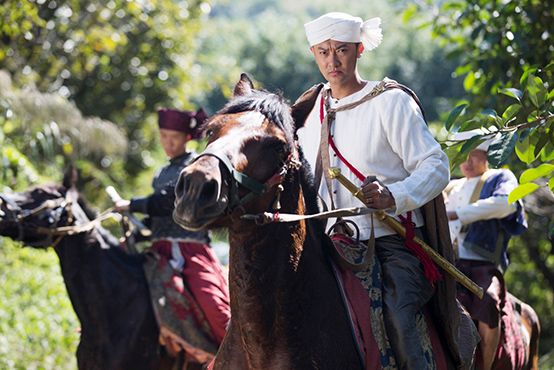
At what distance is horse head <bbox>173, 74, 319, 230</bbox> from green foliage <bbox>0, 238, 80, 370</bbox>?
660cm

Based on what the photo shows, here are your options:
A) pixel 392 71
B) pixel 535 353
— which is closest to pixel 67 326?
pixel 535 353

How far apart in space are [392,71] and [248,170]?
208 ft

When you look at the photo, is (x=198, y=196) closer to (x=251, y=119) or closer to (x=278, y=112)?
(x=251, y=119)

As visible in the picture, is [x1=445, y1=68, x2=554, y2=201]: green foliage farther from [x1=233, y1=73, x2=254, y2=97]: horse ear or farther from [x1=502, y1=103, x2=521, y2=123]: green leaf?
[x1=233, y1=73, x2=254, y2=97]: horse ear

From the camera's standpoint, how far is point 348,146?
568cm

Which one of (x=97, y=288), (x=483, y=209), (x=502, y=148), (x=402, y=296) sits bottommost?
(x=97, y=288)

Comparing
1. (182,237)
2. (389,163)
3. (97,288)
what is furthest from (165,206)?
(389,163)

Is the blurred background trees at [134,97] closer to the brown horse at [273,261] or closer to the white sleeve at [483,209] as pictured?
the white sleeve at [483,209]

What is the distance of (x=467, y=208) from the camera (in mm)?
8133

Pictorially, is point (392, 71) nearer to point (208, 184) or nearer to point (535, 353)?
point (535, 353)

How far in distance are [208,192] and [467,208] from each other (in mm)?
4119

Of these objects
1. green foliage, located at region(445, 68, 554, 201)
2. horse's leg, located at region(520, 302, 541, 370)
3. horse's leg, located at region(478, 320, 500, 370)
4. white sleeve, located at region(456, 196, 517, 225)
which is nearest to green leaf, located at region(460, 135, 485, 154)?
green foliage, located at region(445, 68, 554, 201)

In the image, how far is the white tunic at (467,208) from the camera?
8.11 metres

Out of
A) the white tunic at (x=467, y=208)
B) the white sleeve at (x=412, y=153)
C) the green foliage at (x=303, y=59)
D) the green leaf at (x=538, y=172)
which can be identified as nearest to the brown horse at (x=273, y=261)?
the white sleeve at (x=412, y=153)
